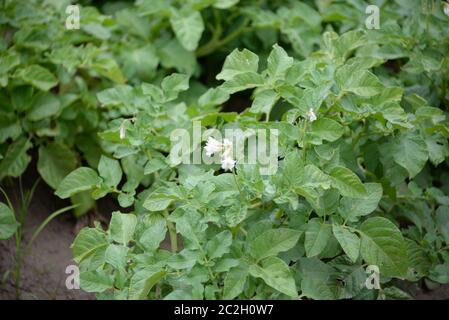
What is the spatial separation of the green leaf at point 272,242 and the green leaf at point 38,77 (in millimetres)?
1168

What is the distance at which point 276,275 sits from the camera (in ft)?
4.51

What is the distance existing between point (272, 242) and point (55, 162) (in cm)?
118

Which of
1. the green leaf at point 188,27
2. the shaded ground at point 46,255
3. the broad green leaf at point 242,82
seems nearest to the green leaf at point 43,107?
the shaded ground at point 46,255

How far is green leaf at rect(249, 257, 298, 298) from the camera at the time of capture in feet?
4.39

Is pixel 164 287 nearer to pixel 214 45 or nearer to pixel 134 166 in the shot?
pixel 134 166

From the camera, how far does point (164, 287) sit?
155 cm

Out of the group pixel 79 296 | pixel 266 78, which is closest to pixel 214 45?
pixel 266 78

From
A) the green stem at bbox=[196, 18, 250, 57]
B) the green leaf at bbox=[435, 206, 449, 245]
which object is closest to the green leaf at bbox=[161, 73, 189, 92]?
the green leaf at bbox=[435, 206, 449, 245]

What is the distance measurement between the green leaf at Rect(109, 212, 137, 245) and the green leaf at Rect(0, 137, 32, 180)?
79 centimetres

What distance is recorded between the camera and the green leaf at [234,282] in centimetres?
137

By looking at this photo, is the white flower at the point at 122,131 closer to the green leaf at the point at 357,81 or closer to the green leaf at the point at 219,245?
the green leaf at the point at 219,245

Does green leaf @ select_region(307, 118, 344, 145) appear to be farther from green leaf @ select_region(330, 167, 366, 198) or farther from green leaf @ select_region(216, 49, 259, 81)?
green leaf @ select_region(216, 49, 259, 81)

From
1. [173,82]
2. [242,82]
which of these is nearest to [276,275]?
[242,82]

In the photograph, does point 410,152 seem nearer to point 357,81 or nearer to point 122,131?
point 357,81
